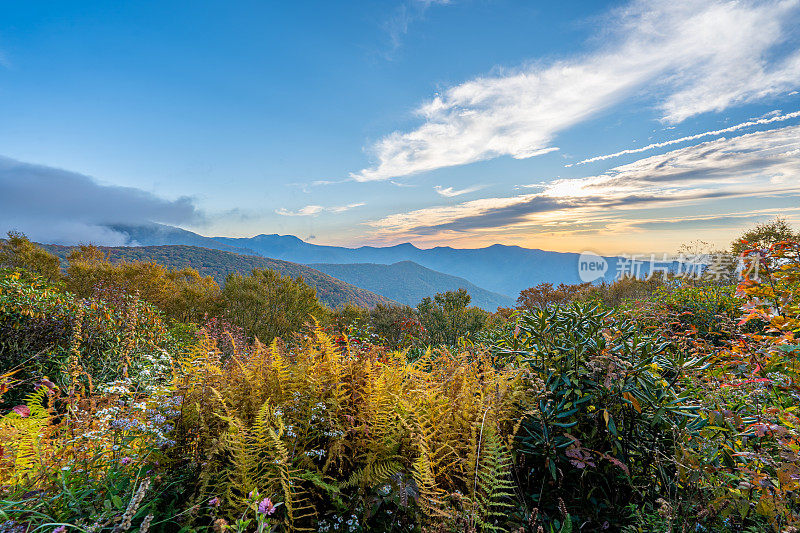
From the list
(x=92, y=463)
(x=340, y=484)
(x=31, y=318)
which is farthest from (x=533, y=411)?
(x=31, y=318)

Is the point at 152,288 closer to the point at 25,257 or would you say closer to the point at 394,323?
the point at 394,323

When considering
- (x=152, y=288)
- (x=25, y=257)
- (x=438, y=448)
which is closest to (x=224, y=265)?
(x=25, y=257)

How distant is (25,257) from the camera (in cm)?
2841

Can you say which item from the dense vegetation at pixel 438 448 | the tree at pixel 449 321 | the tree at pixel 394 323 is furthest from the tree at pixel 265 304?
the dense vegetation at pixel 438 448

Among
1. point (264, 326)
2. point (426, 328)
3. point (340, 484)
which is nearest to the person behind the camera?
point (340, 484)

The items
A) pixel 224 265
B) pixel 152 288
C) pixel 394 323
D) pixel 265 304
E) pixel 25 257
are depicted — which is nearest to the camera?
pixel 394 323

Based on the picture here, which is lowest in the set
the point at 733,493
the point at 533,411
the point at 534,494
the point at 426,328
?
the point at 426,328

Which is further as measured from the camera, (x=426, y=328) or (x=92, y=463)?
(x=426, y=328)

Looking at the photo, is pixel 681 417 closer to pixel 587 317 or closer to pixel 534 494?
pixel 587 317

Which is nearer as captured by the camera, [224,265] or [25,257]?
[25,257]

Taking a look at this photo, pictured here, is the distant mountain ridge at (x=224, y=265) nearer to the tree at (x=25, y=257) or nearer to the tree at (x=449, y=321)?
the tree at (x=25, y=257)

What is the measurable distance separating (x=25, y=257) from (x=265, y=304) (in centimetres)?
2558

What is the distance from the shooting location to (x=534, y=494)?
1.82 m

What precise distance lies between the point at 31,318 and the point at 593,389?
7503mm
